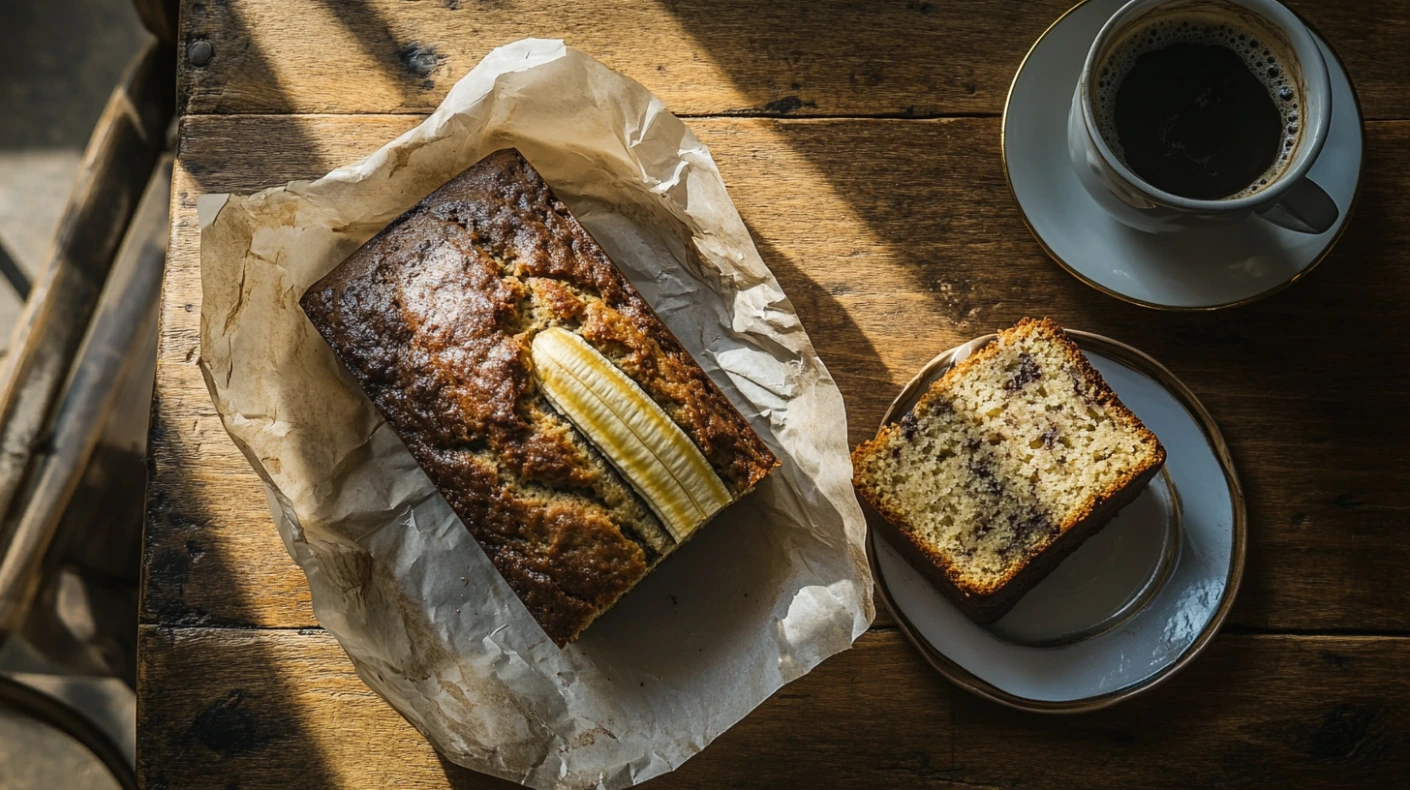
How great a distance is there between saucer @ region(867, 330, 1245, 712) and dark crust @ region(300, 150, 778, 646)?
0.44m

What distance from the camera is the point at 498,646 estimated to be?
69.1 inches

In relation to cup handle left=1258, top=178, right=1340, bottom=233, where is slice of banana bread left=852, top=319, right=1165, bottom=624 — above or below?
below

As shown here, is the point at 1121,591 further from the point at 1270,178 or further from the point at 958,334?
the point at 1270,178

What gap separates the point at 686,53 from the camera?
1921mm

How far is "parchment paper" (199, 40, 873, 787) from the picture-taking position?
5.45ft

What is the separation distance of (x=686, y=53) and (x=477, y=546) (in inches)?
39.7

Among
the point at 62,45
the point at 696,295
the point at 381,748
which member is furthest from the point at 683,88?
the point at 62,45

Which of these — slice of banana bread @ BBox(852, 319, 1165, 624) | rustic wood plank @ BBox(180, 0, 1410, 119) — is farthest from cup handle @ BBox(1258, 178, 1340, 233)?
rustic wood plank @ BBox(180, 0, 1410, 119)

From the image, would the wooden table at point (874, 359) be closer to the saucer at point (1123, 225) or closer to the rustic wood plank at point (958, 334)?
the rustic wood plank at point (958, 334)

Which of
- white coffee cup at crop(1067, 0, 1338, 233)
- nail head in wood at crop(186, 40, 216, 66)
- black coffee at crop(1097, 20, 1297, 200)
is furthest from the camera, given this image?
nail head in wood at crop(186, 40, 216, 66)

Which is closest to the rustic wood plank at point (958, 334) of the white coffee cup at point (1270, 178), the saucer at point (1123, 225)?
the saucer at point (1123, 225)

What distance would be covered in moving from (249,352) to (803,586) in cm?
102

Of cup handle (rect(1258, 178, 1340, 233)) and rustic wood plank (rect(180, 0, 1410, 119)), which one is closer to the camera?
cup handle (rect(1258, 178, 1340, 233))

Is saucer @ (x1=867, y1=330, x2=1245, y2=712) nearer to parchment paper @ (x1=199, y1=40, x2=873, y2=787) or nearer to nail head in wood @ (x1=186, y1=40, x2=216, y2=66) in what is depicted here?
parchment paper @ (x1=199, y1=40, x2=873, y2=787)
